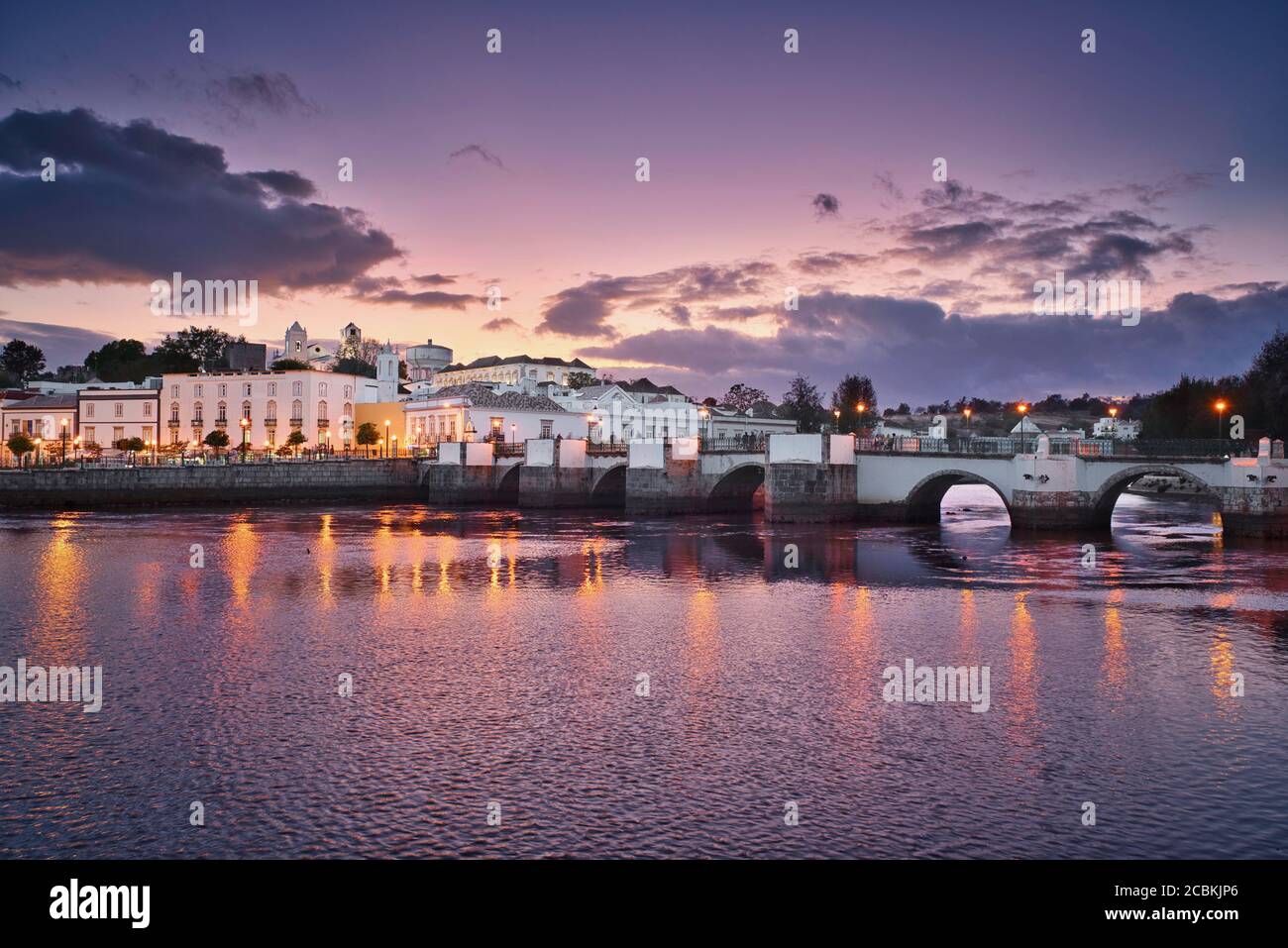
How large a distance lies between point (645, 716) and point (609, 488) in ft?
162

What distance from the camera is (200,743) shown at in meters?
11.1

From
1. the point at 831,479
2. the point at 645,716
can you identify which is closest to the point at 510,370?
the point at 831,479

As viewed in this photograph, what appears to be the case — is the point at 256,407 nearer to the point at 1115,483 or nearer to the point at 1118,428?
the point at 1115,483

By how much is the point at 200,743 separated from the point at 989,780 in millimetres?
8955

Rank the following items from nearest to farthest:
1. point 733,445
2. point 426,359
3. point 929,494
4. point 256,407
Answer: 1. point 929,494
2. point 733,445
3. point 256,407
4. point 426,359

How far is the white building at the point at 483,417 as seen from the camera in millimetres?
76375

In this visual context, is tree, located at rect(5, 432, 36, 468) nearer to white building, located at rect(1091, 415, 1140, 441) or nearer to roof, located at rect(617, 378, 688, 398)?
roof, located at rect(617, 378, 688, 398)

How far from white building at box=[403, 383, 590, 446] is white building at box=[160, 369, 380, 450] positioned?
7.13m

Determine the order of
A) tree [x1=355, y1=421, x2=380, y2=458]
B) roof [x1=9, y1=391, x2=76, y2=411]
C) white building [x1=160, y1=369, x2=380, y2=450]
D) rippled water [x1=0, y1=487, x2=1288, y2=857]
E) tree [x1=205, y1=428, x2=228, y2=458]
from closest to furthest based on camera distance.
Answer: rippled water [x1=0, y1=487, x2=1288, y2=857]
tree [x1=205, y1=428, x2=228, y2=458]
white building [x1=160, y1=369, x2=380, y2=450]
roof [x1=9, y1=391, x2=76, y2=411]
tree [x1=355, y1=421, x2=380, y2=458]

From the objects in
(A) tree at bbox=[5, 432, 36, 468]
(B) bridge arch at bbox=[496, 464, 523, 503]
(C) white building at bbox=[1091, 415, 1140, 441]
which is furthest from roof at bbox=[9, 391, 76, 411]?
(C) white building at bbox=[1091, 415, 1140, 441]

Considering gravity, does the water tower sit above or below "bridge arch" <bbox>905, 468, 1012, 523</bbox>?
above

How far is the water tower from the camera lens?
135 meters

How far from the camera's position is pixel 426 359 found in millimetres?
139250

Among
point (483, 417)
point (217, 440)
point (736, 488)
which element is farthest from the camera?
point (483, 417)
